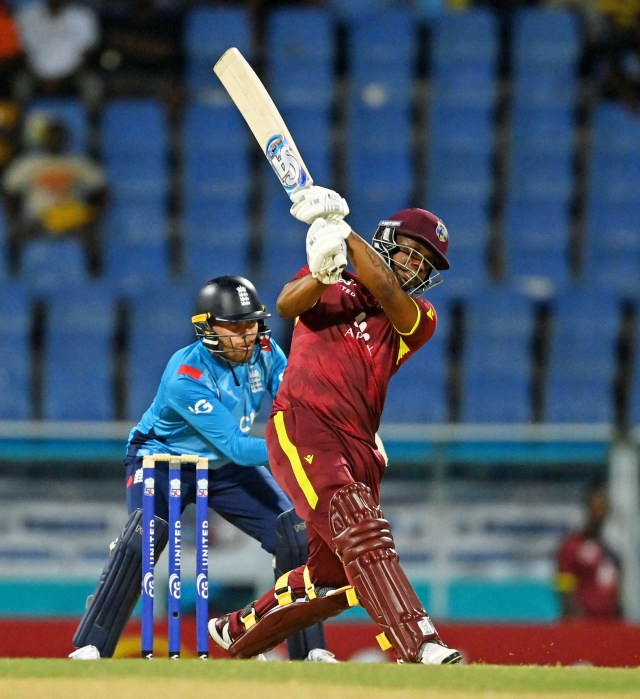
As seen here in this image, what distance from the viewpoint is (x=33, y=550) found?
358 inches

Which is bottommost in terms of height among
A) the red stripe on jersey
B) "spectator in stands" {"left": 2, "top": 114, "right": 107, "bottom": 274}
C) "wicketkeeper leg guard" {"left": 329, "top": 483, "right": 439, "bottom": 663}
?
"wicketkeeper leg guard" {"left": 329, "top": 483, "right": 439, "bottom": 663}

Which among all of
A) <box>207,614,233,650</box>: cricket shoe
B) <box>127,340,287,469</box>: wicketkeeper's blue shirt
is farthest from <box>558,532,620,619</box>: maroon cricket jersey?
<box>207,614,233,650</box>: cricket shoe

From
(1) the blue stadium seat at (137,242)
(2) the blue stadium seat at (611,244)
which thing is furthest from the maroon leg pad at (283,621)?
(2) the blue stadium seat at (611,244)

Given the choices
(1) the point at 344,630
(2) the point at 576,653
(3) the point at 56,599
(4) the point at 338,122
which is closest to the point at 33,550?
(3) the point at 56,599

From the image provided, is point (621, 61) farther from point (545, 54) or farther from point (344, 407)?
point (344, 407)

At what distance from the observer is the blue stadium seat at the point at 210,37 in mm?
11906

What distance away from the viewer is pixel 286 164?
5.57 metres

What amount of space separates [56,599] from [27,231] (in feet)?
11.2

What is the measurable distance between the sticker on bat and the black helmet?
0.88 m

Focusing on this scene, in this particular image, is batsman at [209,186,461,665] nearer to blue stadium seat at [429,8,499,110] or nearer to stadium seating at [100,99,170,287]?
stadium seating at [100,99,170,287]

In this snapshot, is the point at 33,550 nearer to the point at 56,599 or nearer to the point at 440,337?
the point at 56,599

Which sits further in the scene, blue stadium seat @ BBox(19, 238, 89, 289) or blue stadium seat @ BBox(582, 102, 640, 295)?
blue stadium seat @ BBox(582, 102, 640, 295)

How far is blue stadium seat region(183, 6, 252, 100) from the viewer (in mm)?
11906

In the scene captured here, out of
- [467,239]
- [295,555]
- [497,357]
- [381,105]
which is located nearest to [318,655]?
[295,555]
